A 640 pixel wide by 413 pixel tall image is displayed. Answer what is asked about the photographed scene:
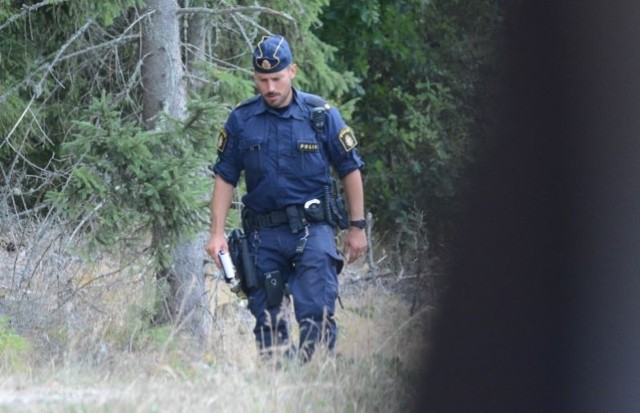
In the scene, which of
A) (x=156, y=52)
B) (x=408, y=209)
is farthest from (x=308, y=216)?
(x=408, y=209)

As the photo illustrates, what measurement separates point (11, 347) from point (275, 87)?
255 centimetres

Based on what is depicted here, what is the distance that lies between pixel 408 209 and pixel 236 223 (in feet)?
23.2

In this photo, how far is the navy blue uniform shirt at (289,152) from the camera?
6375 millimetres

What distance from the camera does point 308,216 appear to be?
639cm

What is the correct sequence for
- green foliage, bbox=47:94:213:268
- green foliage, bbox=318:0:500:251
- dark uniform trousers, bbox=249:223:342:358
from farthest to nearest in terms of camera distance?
green foliage, bbox=318:0:500:251 → green foliage, bbox=47:94:213:268 → dark uniform trousers, bbox=249:223:342:358

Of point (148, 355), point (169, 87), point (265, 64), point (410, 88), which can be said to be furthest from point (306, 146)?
point (410, 88)

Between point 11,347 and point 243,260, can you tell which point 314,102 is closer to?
point 243,260

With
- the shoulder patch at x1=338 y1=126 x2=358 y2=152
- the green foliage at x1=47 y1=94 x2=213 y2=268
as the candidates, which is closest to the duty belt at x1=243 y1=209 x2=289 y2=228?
the shoulder patch at x1=338 y1=126 x2=358 y2=152

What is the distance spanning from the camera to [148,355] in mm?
6309

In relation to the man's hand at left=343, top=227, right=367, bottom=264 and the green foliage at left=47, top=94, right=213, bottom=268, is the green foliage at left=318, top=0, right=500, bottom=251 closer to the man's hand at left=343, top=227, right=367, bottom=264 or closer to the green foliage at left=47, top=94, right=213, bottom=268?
the green foliage at left=47, top=94, right=213, bottom=268

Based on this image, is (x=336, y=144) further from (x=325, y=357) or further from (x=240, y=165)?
(x=325, y=357)

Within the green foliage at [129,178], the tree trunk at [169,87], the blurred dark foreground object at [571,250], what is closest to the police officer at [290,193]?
the blurred dark foreground object at [571,250]

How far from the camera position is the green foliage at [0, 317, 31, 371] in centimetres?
662

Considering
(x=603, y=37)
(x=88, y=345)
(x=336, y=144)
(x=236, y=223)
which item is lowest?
(x=88, y=345)
